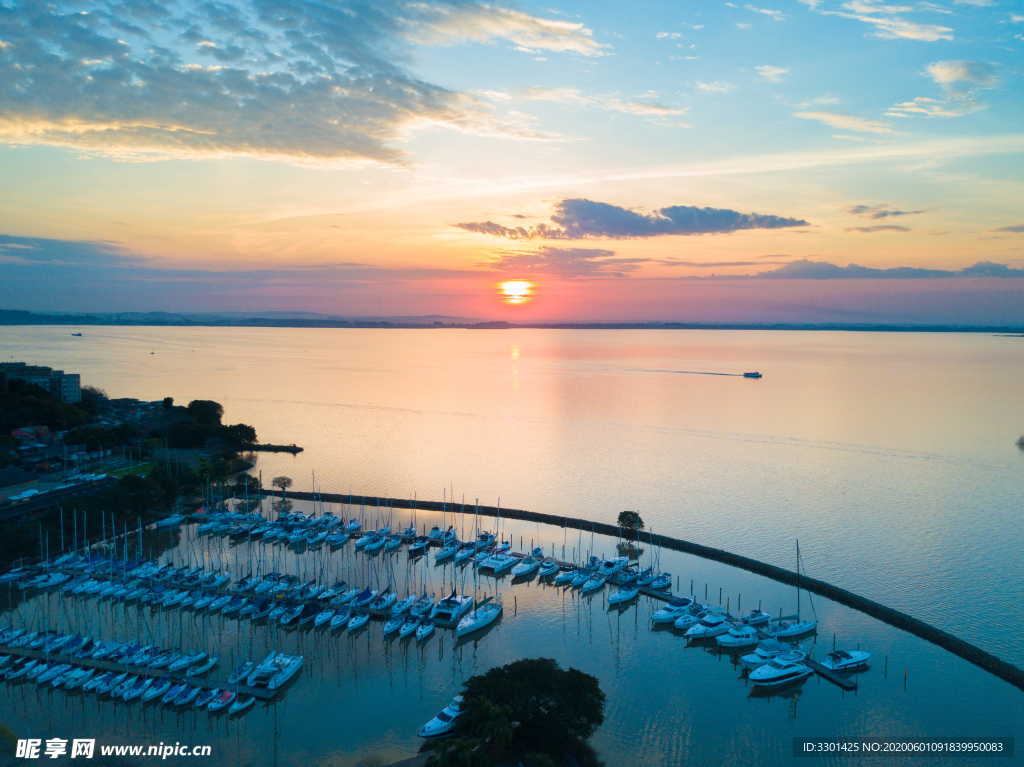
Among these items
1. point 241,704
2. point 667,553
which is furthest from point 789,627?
point 241,704

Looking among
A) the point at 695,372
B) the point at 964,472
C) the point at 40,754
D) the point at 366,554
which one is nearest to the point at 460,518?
the point at 366,554

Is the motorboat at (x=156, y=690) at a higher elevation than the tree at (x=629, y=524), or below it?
below

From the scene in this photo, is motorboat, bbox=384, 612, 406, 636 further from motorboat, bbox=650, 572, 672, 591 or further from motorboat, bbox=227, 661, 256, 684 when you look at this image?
motorboat, bbox=650, 572, 672, 591

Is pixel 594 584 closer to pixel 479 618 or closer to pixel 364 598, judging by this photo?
pixel 479 618

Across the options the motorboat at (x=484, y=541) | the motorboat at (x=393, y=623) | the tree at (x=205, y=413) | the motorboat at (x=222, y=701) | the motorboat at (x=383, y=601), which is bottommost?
the motorboat at (x=222, y=701)

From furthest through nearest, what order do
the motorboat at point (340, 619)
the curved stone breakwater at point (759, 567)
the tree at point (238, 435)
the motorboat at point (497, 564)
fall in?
the tree at point (238, 435), the motorboat at point (497, 564), the motorboat at point (340, 619), the curved stone breakwater at point (759, 567)

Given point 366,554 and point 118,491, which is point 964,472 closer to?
point 366,554

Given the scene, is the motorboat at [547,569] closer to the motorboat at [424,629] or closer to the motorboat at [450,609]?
the motorboat at [450,609]

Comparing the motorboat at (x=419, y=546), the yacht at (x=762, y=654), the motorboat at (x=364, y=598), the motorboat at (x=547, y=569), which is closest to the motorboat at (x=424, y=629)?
the motorboat at (x=364, y=598)
